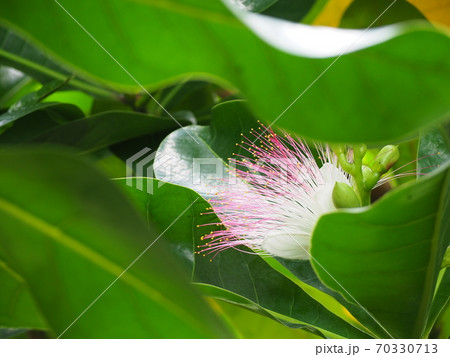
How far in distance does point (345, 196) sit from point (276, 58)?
0.81 feet

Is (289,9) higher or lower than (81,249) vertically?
higher

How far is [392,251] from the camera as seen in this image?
311mm

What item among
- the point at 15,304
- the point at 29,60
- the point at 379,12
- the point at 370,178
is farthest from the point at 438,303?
the point at 29,60

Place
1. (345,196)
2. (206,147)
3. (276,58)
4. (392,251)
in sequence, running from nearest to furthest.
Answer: (276,58), (392,251), (345,196), (206,147)

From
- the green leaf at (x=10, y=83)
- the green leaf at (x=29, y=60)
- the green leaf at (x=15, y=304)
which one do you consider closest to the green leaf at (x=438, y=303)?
the green leaf at (x=15, y=304)

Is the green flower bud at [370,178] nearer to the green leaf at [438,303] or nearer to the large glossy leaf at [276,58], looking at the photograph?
the green leaf at [438,303]

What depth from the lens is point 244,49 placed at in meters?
0.19

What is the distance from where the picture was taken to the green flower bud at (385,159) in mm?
448

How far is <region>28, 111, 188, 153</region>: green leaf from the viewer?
0.57m

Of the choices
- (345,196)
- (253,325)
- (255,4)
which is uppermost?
(255,4)

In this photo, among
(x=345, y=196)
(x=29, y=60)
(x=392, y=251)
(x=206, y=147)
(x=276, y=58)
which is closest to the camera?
(x=276, y=58)

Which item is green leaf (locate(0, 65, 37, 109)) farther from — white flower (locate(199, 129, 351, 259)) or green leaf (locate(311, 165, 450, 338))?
green leaf (locate(311, 165, 450, 338))

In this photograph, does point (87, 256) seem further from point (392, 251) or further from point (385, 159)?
point (385, 159)

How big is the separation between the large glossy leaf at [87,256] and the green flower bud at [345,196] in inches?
9.7
